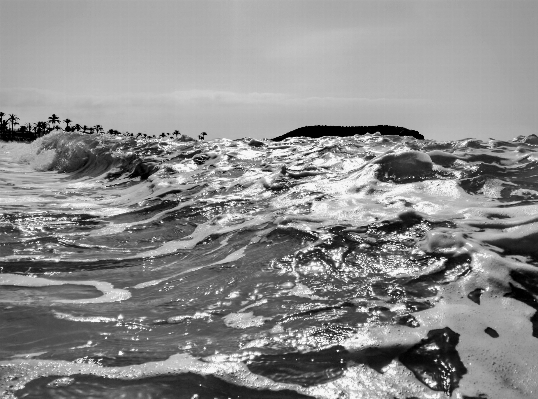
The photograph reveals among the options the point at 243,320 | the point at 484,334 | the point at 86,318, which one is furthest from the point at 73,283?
the point at 484,334

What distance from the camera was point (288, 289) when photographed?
3.53 m

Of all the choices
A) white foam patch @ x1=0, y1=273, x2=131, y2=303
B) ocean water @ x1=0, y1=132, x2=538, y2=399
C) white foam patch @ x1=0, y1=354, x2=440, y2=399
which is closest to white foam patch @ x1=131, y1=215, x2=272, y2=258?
ocean water @ x1=0, y1=132, x2=538, y2=399

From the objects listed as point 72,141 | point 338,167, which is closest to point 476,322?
point 338,167

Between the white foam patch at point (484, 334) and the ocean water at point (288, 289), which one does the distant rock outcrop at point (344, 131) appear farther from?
the white foam patch at point (484, 334)

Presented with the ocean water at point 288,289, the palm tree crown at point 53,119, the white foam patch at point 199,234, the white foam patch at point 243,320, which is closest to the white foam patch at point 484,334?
the ocean water at point 288,289

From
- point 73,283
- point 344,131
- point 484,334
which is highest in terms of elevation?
point 344,131

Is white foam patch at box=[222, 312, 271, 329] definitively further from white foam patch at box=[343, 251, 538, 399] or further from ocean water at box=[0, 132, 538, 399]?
white foam patch at box=[343, 251, 538, 399]

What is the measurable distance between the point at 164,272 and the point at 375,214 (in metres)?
2.22

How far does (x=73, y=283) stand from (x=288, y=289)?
1.68 metres

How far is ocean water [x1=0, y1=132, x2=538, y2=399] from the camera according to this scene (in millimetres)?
2406

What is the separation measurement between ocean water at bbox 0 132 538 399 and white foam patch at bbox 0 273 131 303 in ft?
0.07

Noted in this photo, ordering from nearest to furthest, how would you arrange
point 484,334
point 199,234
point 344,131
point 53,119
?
point 484,334 → point 199,234 → point 344,131 → point 53,119

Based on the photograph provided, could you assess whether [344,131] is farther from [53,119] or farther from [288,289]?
[53,119]

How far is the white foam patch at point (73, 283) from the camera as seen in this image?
11.6 ft
